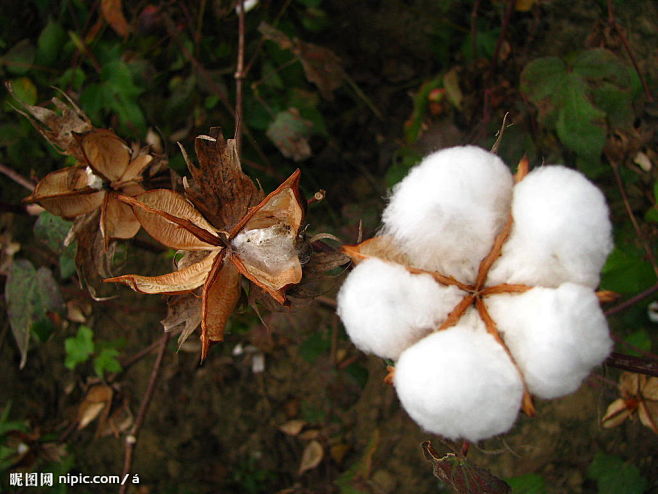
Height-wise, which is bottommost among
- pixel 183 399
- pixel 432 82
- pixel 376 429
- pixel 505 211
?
pixel 183 399

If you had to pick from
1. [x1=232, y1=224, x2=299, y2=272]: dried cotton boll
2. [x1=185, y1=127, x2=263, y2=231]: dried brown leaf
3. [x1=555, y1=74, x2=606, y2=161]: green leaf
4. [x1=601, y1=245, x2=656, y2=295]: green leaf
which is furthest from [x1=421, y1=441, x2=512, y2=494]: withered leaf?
[x1=555, y1=74, x2=606, y2=161]: green leaf

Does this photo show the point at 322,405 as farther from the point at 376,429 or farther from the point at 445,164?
the point at 445,164

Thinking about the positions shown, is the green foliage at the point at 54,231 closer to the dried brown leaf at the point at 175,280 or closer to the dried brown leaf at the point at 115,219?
the dried brown leaf at the point at 115,219

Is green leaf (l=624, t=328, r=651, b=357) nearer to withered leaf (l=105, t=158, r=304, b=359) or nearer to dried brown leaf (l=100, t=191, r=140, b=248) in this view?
withered leaf (l=105, t=158, r=304, b=359)

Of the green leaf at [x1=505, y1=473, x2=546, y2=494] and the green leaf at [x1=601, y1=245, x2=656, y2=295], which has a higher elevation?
the green leaf at [x1=601, y1=245, x2=656, y2=295]

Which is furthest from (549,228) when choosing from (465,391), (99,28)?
(99,28)

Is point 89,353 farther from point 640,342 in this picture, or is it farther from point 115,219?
point 640,342
